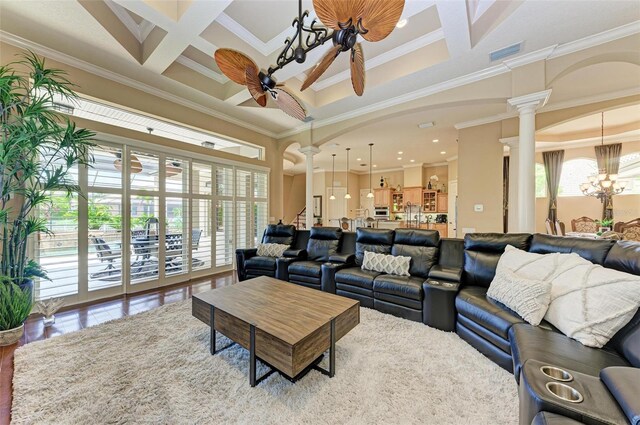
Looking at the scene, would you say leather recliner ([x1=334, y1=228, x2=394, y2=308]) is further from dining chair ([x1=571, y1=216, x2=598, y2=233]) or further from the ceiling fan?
dining chair ([x1=571, y1=216, x2=598, y2=233])

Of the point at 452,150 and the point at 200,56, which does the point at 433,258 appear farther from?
the point at 452,150

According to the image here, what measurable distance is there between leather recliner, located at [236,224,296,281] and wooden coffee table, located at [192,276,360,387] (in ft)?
5.01

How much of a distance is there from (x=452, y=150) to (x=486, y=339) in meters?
6.98

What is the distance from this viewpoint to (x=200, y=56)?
3619 mm

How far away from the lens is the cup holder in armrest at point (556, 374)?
1125 millimetres

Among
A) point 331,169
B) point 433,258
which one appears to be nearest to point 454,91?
point 433,258

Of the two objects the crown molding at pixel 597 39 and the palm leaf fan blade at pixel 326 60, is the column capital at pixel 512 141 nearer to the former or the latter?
the crown molding at pixel 597 39

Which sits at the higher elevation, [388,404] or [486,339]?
[486,339]

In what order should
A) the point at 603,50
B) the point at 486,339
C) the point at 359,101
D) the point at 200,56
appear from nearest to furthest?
the point at 486,339, the point at 603,50, the point at 200,56, the point at 359,101

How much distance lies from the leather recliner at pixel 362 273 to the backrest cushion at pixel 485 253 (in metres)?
1.05

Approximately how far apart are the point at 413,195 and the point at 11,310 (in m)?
10.3

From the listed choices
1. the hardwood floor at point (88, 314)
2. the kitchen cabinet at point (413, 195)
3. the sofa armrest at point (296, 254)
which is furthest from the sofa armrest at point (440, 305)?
the kitchen cabinet at point (413, 195)

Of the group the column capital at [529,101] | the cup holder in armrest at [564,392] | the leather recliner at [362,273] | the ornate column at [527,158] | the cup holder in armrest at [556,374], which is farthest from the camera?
the leather recliner at [362,273]

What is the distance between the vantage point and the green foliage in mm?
2299
